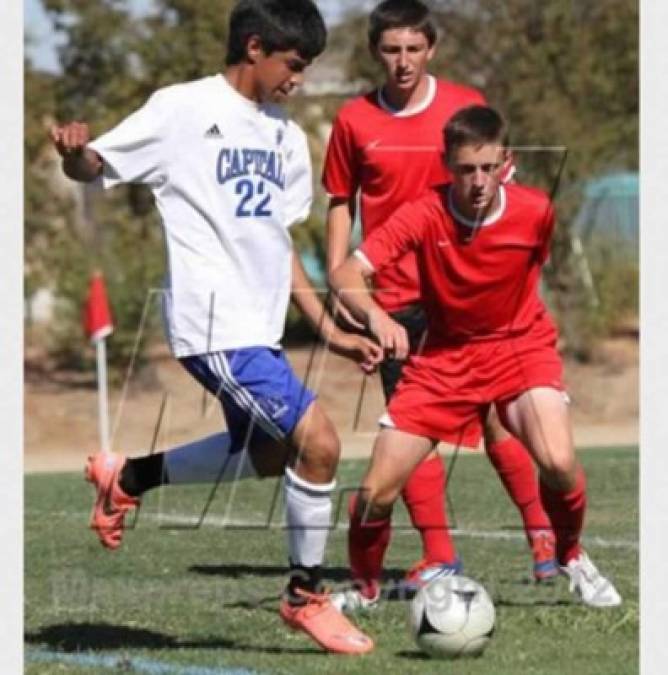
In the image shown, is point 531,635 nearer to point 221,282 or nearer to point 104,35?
point 221,282

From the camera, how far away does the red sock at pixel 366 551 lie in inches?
318

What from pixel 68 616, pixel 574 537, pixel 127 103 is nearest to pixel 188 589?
pixel 68 616

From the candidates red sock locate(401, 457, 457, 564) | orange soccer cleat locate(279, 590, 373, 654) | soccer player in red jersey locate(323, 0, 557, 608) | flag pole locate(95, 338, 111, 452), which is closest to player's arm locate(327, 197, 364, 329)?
soccer player in red jersey locate(323, 0, 557, 608)

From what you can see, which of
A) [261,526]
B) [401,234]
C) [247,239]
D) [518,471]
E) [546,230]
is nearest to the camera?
[247,239]

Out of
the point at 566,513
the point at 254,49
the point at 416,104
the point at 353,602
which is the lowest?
the point at 353,602

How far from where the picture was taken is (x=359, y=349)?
733cm

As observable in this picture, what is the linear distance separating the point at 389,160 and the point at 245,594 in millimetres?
1869

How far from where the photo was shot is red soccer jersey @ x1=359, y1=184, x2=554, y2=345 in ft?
25.4

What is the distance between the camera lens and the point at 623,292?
2206 centimetres

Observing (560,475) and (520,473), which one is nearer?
(560,475)

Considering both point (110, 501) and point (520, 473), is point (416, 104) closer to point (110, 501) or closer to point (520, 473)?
point (520, 473)

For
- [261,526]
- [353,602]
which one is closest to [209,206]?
[353,602]

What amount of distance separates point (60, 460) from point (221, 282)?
11.5 metres

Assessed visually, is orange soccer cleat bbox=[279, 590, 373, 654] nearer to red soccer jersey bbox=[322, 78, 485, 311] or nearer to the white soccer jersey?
the white soccer jersey
